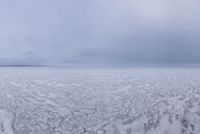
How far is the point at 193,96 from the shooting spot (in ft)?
47.7

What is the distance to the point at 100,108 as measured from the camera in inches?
516

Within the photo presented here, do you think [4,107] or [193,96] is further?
[193,96]

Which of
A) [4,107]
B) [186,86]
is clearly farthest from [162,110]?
[4,107]

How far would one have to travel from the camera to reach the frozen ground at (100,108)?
1165cm

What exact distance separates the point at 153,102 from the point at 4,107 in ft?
22.8

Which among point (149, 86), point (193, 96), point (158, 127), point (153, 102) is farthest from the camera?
point (149, 86)

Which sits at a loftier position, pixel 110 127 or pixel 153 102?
pixel 153 102

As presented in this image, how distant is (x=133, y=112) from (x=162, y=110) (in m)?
1.48

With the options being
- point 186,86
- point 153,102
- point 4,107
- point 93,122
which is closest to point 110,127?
point 93,122

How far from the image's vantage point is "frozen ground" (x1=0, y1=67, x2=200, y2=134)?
11.6 meters

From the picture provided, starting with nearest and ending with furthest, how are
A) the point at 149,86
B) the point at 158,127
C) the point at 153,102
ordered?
1. the point at 158,127
2. the point at 153,102
3. the point at 149,86

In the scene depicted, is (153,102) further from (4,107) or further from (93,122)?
(4,107)

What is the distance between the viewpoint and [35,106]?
13031 millimetres

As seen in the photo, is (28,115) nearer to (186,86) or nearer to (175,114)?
(175,114)
